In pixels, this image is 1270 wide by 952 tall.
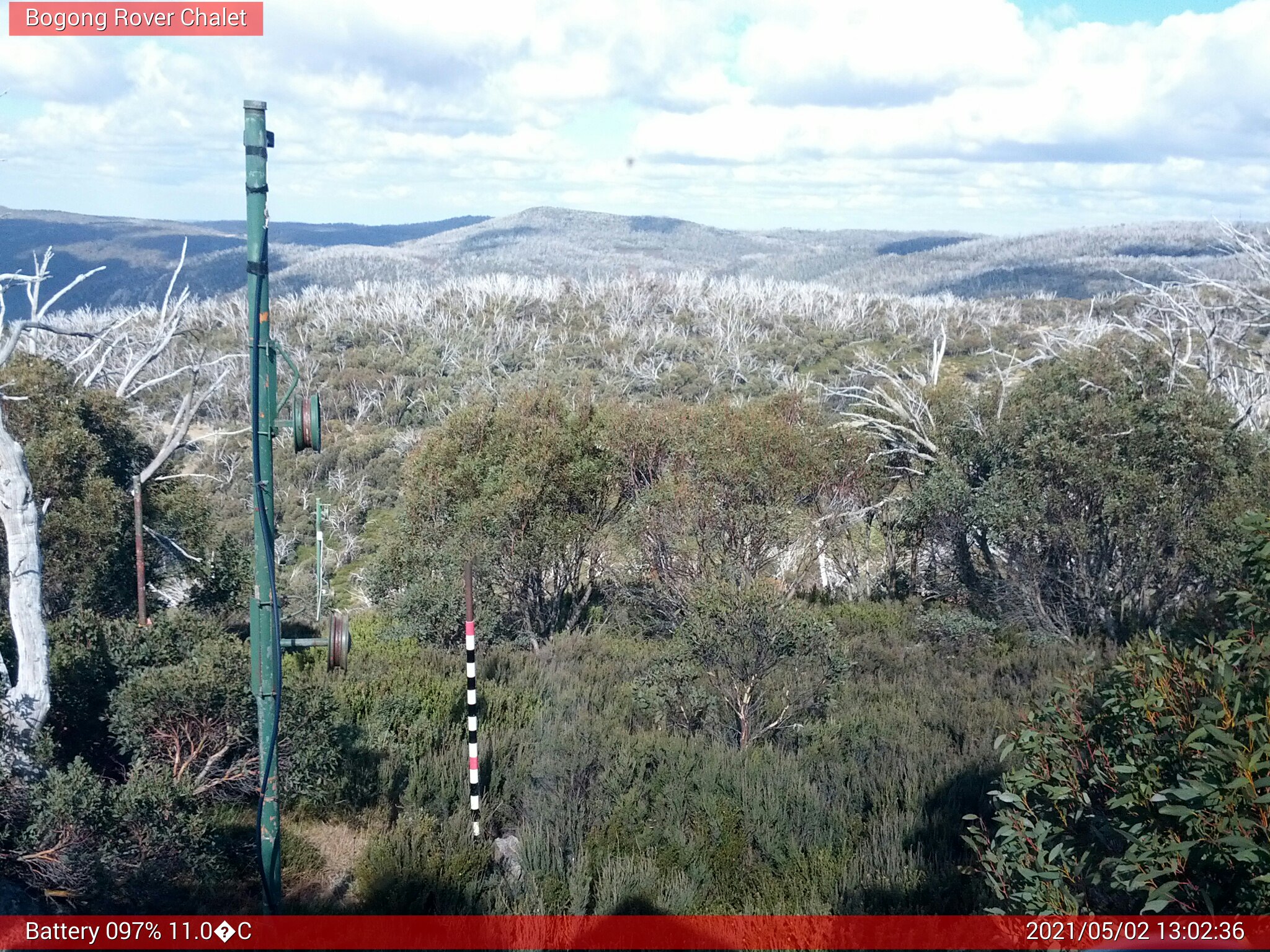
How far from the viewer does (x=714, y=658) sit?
8.64 meters

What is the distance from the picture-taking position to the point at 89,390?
12219 millimetres

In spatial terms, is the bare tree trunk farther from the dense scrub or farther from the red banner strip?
the dense scrub

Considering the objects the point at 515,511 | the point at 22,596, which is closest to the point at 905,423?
the point at 515,511

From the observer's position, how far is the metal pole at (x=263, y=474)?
3883 millimetres

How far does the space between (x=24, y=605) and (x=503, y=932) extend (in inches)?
131

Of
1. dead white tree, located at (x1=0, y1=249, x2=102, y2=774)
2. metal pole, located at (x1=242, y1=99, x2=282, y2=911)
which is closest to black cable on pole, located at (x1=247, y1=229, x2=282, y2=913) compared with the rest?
metal pole, located at (x1=242, y1=99, x2=282, y2=911)

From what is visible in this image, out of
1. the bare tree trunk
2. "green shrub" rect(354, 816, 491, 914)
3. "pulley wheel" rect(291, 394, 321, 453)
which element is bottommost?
"green shrub" rect(354, 816, 491, 914)

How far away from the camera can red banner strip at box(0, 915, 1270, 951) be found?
4.38 meters

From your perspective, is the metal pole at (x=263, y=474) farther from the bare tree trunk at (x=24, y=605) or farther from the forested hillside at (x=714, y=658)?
the bare tree trunk at (x=24, y=605)

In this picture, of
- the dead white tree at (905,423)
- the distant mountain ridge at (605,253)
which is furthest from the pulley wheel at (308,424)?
the distant mountain ridge at (605,253)

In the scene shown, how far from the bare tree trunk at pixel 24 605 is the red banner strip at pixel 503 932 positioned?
4.21 feet

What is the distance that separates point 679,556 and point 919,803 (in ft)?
24.5

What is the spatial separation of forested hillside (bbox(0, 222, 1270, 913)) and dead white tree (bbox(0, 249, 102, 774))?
0.38m

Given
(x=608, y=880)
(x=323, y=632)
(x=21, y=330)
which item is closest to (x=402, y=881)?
(x=608, y=880)
